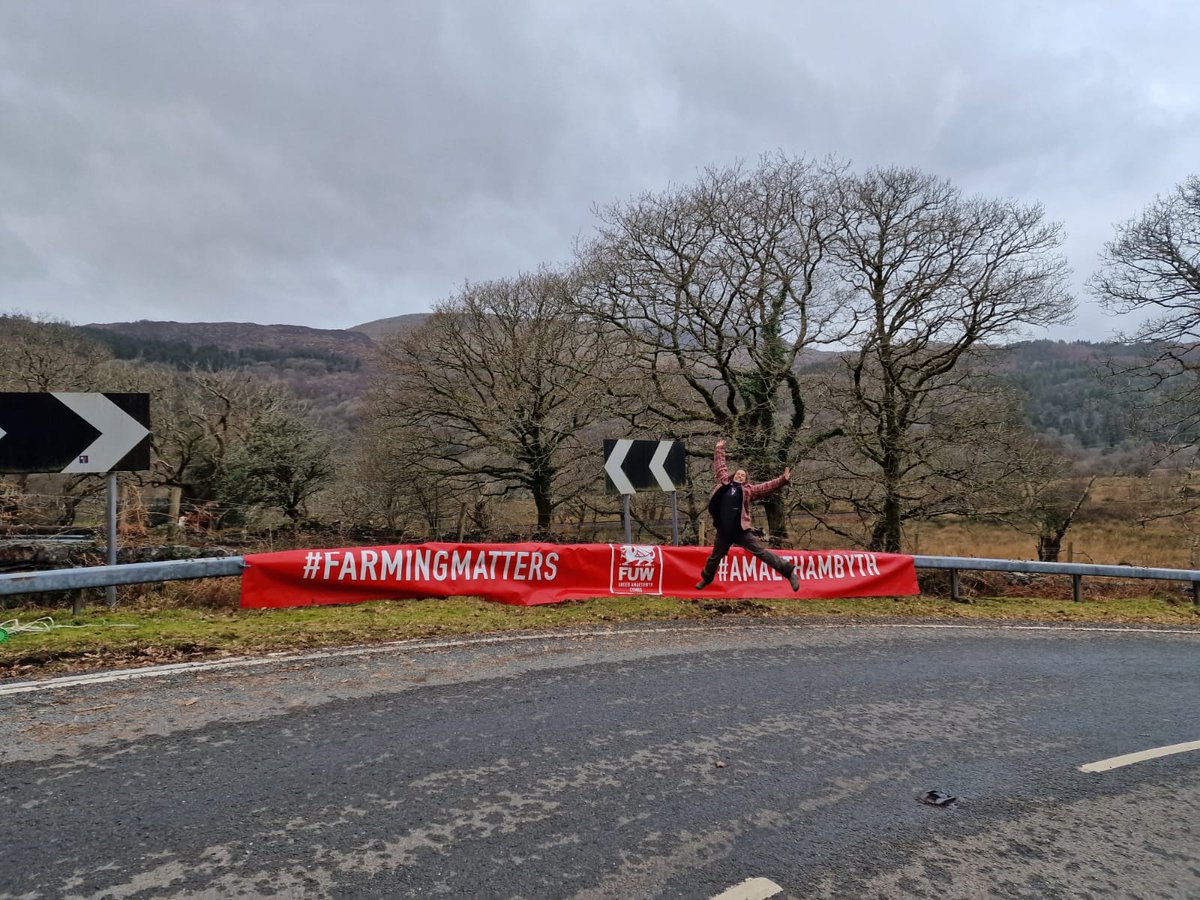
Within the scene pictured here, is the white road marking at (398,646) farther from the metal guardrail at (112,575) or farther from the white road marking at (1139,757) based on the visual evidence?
the white road marking at (1139,757)

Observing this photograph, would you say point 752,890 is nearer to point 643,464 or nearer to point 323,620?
point 323,620

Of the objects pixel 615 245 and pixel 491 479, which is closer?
pixel 615 245

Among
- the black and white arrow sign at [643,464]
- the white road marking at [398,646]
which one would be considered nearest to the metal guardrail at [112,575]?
the white road marking at [398,646]

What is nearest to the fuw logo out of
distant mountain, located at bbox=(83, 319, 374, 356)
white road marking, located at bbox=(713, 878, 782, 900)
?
white road marking, located at bbox=(713, 878, 782, 900)

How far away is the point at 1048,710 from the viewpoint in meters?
5.15

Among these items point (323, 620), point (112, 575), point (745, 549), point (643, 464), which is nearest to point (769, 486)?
point (745, 549)

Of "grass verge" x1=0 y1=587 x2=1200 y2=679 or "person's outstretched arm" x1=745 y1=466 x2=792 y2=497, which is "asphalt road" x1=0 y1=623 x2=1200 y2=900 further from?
"person's outstretched arm" x1=745 y1=466 x2=792 y2=497

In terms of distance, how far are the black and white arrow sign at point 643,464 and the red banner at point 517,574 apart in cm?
95

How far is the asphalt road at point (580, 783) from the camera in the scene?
270 centimetres

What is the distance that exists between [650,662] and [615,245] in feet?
48.9

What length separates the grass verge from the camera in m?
5.49

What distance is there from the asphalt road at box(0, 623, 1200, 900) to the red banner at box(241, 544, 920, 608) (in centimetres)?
234

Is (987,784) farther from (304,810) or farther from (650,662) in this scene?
(304,810)

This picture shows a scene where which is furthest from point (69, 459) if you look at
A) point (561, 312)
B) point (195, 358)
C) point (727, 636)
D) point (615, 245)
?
point (195, 358)
